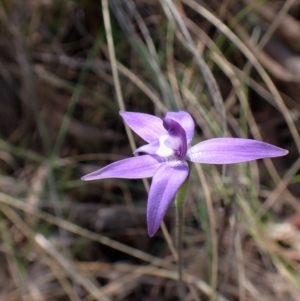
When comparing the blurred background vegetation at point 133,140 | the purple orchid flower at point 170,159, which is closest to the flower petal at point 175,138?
the purple orchid flower at point 170,159

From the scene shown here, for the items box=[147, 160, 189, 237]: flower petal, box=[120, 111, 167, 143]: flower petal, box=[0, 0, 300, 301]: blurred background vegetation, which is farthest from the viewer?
box=[0, 0, 300, 301]: blurred background vegetation

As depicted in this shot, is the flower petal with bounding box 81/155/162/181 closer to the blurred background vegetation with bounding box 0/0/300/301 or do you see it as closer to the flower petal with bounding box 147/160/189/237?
the flower petal with bounding box 147/160/189/237

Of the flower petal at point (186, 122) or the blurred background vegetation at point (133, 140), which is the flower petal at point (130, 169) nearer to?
the flower petal at point (186, 122)

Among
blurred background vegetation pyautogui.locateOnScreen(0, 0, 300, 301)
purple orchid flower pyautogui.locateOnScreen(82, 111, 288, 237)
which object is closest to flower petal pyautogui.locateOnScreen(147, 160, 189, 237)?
purple orchid flower pyautogui.locateOnScreen(82, 111, 288, 237)

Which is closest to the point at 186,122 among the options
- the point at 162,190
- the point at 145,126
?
the point at 145,126

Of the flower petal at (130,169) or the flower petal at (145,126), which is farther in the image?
the flower petal at (145,126)

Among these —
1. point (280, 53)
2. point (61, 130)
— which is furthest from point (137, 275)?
point (280, 53)

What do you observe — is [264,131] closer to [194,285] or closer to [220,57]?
[220,57]
